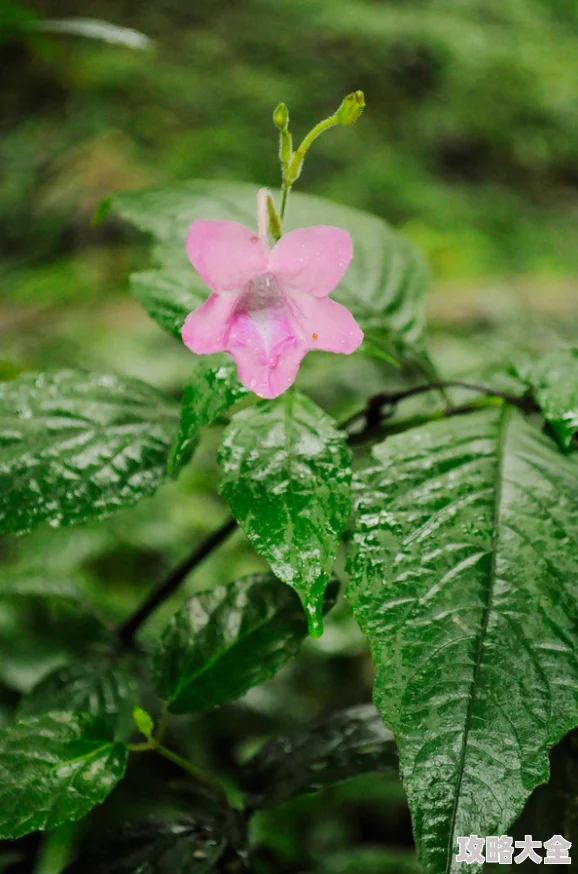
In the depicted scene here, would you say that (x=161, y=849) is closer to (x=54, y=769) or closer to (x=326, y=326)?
(x=54, y=769)

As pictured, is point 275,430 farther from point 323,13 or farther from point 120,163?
point 323,13

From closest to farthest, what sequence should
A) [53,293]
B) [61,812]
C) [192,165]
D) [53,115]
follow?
[61,812], [53,293], [192,165], [53,115]

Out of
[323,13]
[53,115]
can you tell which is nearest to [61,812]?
[53,115]

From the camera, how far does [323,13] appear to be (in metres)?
4.57

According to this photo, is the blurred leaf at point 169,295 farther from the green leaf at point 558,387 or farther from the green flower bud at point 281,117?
the green leaf at point 558,387

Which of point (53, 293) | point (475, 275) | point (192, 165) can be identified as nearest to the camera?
point (53, 293)

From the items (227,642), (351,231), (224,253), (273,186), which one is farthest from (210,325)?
(273,186)

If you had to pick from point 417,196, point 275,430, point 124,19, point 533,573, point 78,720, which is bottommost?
point 78,720

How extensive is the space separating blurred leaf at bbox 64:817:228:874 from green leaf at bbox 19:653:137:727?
5.0 inches

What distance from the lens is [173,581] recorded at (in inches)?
35.0

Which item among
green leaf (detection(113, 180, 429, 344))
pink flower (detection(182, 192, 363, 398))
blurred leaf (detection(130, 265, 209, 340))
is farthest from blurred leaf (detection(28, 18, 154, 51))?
pink flower (detection(182, 192, 363, 398))

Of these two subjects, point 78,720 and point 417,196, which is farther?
point 417,196

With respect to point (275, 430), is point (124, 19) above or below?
above

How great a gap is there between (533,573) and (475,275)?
9.00 feet
